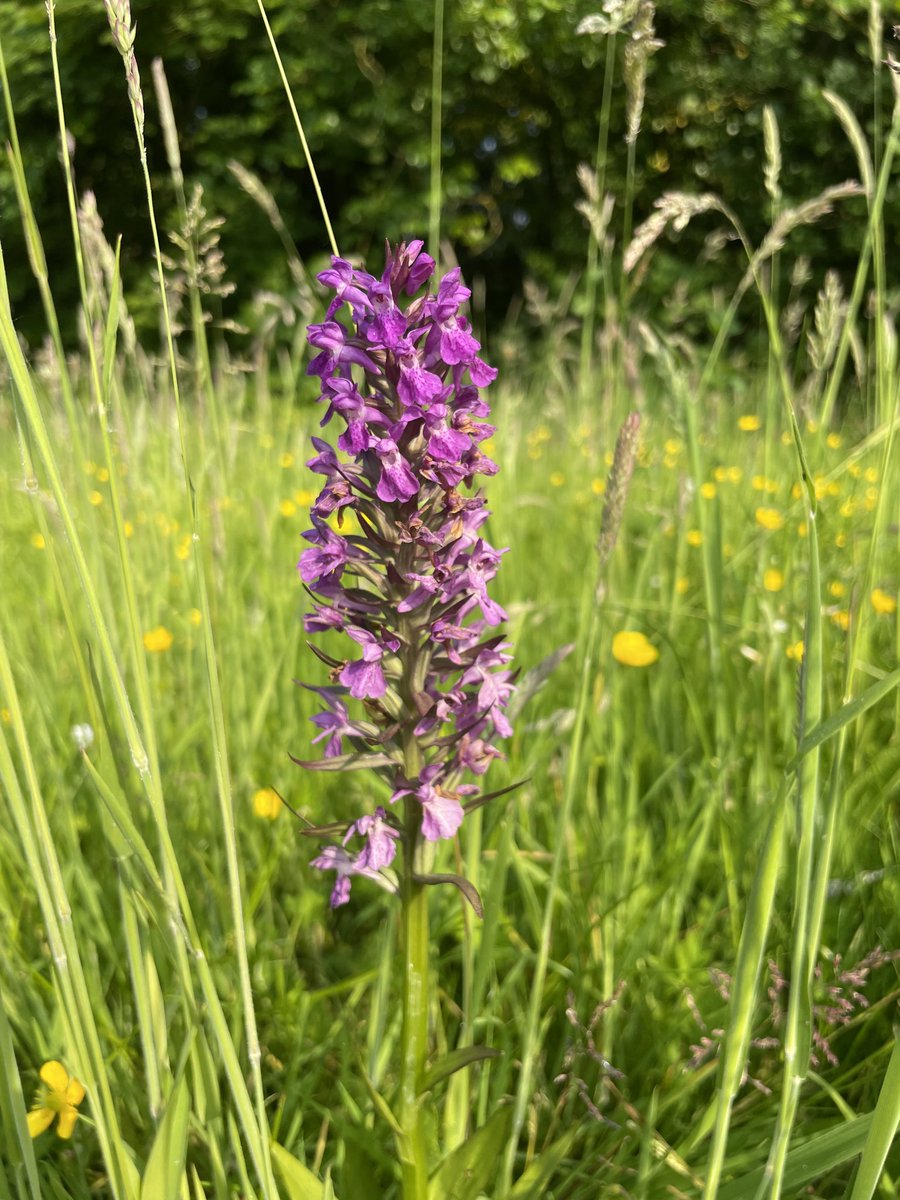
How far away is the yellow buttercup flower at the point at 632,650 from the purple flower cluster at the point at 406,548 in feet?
3.18

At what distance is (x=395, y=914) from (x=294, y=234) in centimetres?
1203

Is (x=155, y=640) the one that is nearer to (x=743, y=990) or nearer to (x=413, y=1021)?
(x=413, y=1021)

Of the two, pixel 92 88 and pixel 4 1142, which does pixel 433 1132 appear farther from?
pixel 92 88

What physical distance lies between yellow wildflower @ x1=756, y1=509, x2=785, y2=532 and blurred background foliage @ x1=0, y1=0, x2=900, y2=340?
23.1 feet

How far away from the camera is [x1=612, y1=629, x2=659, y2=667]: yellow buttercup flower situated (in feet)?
6.25

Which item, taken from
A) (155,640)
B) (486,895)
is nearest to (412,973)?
(486,895)

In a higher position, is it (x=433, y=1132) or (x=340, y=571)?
(x=340, y=571)

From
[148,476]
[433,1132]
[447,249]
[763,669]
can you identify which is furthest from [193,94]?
[433,1132]

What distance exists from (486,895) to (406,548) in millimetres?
504

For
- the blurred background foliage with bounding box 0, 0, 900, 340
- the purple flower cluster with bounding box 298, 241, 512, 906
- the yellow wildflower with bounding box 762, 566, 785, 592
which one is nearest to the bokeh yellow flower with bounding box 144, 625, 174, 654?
the purple flower cluster with bounding box 298, 241, 512, 906

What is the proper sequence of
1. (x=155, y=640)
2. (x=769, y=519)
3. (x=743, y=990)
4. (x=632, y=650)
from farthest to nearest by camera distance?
(x=769, y=519), (x=155, y=640), (x=632, y=650), (x=743, y=990)

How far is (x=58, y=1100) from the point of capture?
106cm

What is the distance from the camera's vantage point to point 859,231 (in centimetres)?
1041

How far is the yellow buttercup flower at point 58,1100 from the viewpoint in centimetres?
105
